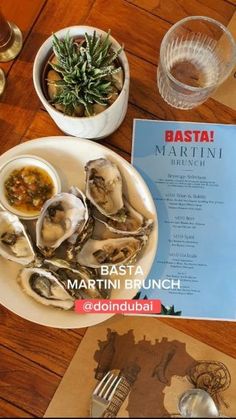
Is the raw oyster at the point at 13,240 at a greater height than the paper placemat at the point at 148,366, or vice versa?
the raw oyster at the point at 13,240

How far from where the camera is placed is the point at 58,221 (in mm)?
727

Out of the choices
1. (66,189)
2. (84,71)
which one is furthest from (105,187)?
(84,71)

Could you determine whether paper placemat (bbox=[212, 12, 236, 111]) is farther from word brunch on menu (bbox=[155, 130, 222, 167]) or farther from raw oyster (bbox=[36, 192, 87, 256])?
raw oyster (bbox=[36, 192, 87, 256])

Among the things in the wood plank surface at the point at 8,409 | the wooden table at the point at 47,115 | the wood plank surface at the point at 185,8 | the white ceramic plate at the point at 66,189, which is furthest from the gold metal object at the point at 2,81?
the wood plank surface at the point at 8,409

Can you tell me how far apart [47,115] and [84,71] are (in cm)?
14

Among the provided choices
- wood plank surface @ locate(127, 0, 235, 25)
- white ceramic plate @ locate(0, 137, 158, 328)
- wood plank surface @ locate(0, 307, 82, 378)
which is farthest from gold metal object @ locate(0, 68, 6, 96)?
wood plank surface @ locate(0, 307, 82, 378)

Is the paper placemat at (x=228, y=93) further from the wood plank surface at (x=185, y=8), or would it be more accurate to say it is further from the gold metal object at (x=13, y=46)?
the gold metal object at (x=13, y=46)

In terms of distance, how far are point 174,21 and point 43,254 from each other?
1.33 feet

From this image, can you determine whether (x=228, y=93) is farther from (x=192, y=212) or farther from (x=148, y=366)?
(x=148, y=366)

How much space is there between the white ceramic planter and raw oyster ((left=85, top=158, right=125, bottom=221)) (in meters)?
0.04

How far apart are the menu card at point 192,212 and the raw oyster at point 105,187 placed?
0.07 meters

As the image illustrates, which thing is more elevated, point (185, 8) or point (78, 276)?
point (185, 8)

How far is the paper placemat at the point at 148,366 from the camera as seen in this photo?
74 centimetres

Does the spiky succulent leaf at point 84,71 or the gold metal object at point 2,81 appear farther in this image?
the gold metal object at point 2,81
